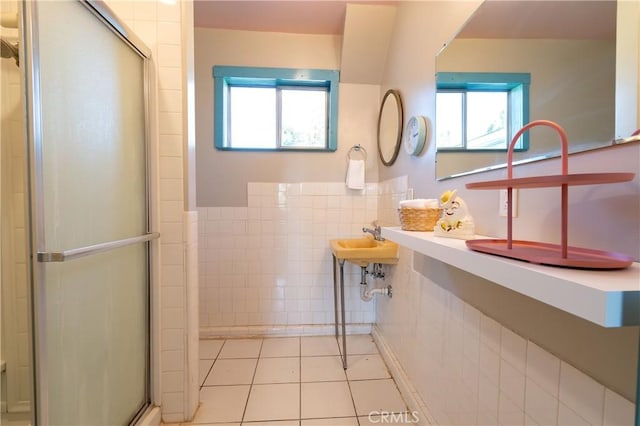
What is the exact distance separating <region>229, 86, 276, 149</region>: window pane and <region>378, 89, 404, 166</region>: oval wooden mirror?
899mm

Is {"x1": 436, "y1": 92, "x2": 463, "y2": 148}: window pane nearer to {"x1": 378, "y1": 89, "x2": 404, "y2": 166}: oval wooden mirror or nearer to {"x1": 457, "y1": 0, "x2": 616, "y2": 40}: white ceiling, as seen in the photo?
{"x1": 457, "y1": 0, "x2": 616, "y2": 40}: white ceiling

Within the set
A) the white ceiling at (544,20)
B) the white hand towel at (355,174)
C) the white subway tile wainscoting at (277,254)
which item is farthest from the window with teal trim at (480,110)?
the white subway tile wainscoting at (277,254)

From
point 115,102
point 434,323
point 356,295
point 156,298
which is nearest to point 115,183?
Answer: point 115,102

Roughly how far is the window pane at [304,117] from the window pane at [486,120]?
4.57ft

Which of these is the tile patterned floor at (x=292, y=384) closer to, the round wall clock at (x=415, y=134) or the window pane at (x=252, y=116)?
the round wall clock at (x=415, y=134)

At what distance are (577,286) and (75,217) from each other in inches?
51.8

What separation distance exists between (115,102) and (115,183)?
1.10 feet

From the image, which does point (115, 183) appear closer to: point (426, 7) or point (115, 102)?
point (115, 102)

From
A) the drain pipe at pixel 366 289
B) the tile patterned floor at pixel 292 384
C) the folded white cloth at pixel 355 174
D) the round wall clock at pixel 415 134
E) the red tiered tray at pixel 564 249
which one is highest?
the round wall clock at pixel 415 134

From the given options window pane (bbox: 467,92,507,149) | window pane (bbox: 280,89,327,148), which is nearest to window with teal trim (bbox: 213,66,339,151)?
window pane (bbox: 280,89,327,148)

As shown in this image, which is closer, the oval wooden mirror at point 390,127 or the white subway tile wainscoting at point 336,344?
the white subway tile wainscoting at point 336,344

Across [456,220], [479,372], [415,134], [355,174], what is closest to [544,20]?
[456,220]

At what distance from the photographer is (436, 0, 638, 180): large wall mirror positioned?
1.87ft

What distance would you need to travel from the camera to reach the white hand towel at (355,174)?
217cm
